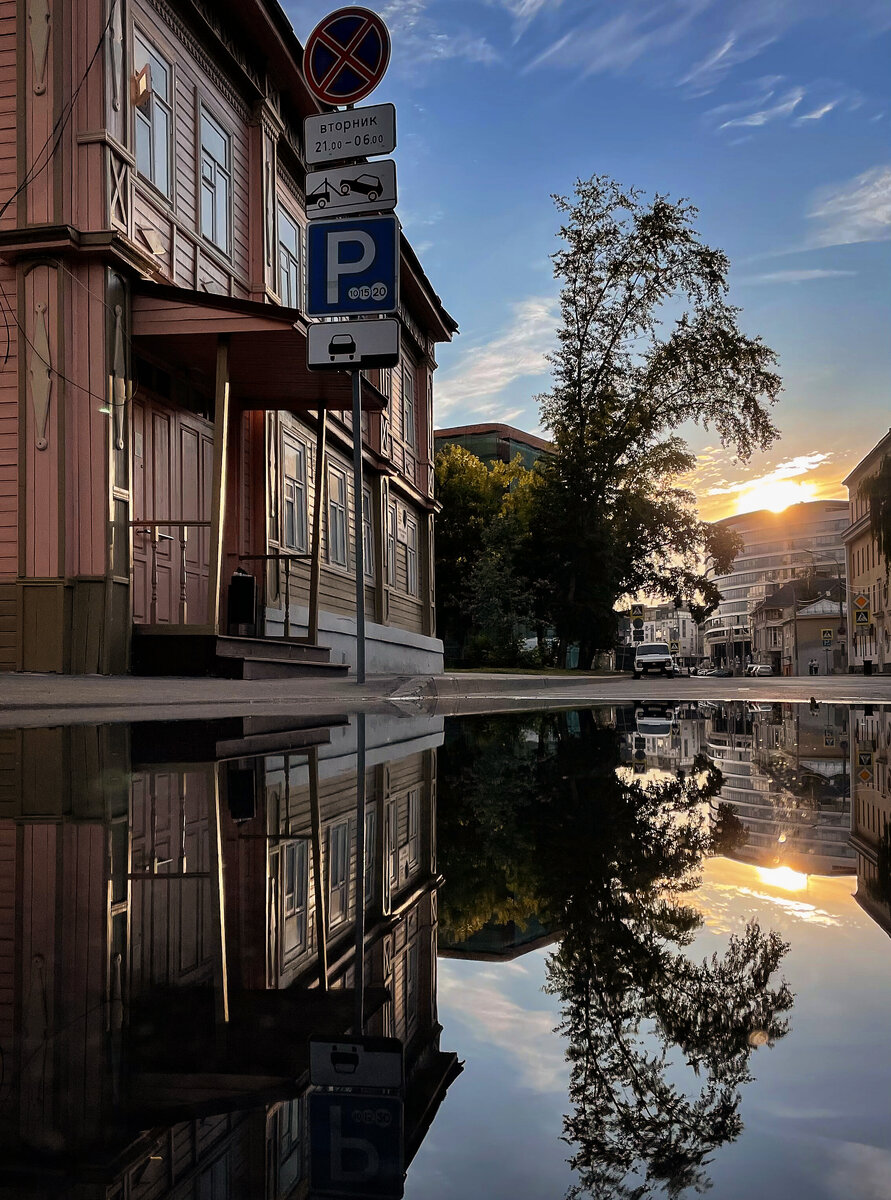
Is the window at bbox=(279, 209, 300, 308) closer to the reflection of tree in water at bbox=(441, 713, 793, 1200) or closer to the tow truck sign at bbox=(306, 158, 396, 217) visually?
the tow truck sign at bbox=(306, 158, 396, 217)

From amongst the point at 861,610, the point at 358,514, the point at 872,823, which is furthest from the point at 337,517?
the point at 861,610

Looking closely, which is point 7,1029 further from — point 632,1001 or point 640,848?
point 640,848

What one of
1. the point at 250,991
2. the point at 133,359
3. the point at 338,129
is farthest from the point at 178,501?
the point at 250,991

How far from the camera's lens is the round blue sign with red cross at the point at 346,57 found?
8.48 m

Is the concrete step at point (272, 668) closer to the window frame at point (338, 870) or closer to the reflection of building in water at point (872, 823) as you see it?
the reflection of building in water at point (872, 823)

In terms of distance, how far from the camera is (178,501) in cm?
1373

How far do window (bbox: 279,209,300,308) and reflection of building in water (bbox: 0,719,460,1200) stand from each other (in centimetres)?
1629

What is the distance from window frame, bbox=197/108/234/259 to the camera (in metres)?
14.4

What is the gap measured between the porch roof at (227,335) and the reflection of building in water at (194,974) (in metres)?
9.04

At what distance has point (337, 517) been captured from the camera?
22.3 metres

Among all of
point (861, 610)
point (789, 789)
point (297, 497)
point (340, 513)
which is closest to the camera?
point (789, 789)

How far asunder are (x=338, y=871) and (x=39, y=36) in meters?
11.5

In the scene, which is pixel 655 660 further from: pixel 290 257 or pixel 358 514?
pixel 358 514

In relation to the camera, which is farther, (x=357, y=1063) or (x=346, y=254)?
(x=346, y=254)
